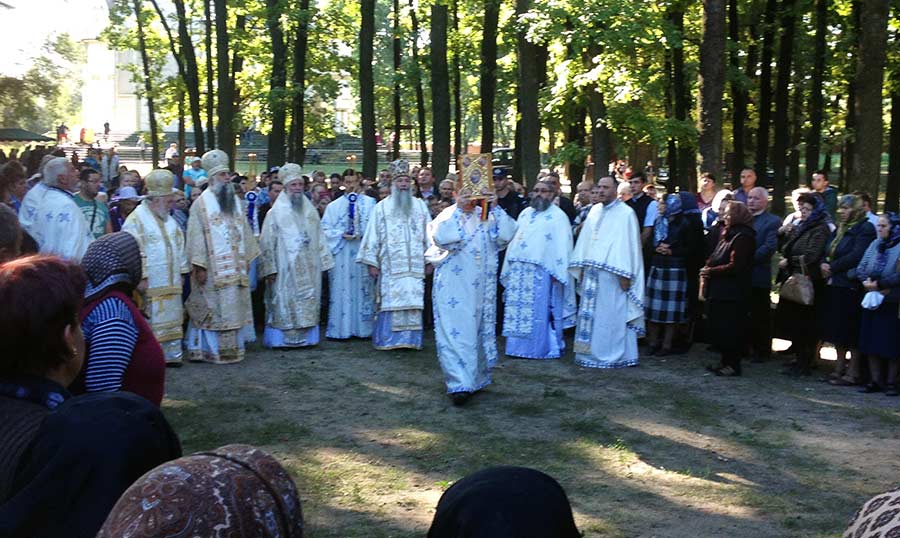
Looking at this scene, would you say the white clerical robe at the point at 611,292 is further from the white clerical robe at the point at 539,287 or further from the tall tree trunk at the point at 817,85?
the tall tree trunk at the point at 817,85

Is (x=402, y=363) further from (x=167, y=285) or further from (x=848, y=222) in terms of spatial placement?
(x=848, y=222)

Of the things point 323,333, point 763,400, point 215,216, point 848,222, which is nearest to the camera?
point 763,400

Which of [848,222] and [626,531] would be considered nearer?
[626,531]

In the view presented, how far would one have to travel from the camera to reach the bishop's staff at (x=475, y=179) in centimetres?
931

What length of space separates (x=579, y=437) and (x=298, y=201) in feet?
17.4

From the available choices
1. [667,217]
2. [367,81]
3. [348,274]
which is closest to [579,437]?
[667,217]

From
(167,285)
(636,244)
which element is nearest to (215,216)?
(167,285)

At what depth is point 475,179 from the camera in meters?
9.38

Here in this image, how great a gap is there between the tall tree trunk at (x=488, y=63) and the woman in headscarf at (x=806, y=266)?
12.8 meters

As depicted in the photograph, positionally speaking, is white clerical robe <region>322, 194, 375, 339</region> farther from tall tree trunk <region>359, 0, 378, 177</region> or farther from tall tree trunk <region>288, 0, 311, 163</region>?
tall tree trunk <region>288, 0, 311, 163</region>

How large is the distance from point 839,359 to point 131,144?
207 ft

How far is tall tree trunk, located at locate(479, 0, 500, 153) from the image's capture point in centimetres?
2356

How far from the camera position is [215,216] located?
11156mm

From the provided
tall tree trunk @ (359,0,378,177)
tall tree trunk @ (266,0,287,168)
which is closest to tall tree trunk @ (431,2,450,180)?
tall tree trunk @ (359,0,378,177)
